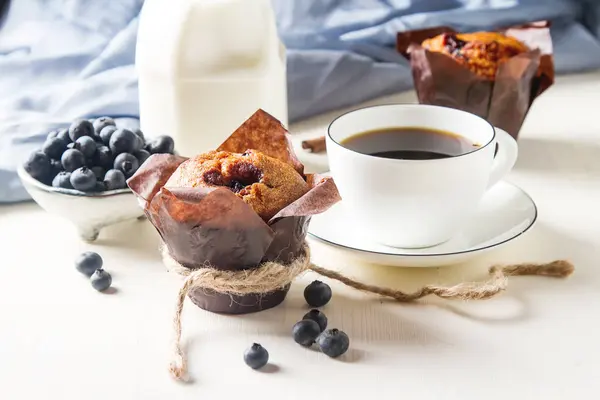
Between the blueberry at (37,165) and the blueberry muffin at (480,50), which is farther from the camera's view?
the blueberry muffin at (480,50)

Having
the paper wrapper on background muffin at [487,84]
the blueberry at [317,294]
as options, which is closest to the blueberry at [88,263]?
the blueberry at [317,294]

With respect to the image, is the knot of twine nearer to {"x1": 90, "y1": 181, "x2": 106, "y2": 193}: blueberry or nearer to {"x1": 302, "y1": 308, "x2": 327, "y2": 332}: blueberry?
{"x1": 302, "y1": 308, "x2": 327, "y2": 332}: blueberry

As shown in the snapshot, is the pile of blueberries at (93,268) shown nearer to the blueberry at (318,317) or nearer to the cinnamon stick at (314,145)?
the blueberry at (318,317)

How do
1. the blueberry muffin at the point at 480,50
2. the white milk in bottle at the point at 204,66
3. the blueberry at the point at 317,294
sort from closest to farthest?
the blueberry at the point at 317,294 < the white milk in bottle at the point at 204,66 < the blueberry muffin at the point at 480,50

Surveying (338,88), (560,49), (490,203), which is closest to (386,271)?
(490,203)

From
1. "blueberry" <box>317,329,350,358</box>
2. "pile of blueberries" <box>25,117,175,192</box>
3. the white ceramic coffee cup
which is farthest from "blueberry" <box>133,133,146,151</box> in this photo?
"blueberry" <box>317,329,350,358</box>

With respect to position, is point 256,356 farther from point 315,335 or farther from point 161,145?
point 161,145

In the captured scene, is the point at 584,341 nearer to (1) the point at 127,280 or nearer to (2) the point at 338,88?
(1) the point at 127,280

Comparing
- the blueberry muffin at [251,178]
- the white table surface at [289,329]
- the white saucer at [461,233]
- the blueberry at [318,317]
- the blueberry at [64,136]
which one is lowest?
the white table surface at [289,329]
